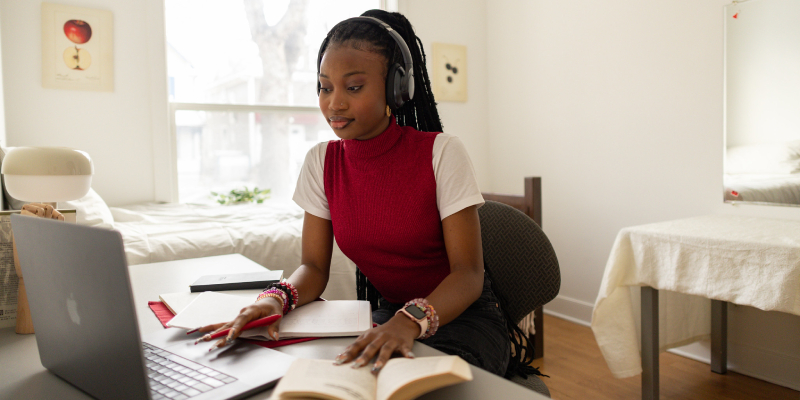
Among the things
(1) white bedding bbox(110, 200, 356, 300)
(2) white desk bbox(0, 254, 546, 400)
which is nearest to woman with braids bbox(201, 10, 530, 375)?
(2) white desk bbox(0, 254, 546, 400)

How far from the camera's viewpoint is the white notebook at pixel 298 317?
766 mm

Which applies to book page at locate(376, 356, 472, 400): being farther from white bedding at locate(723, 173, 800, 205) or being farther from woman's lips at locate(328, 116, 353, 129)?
white bedding at locate(723, 173, 800, 205)

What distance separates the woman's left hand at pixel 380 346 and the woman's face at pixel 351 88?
48 centimetres

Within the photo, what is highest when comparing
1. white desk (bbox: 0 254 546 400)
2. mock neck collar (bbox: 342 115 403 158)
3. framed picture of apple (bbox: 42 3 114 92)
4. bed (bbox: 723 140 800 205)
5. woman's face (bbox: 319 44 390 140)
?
framed picture of apple (bbox: 42 3 114 92)

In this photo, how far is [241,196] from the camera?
→ 3.19 meters

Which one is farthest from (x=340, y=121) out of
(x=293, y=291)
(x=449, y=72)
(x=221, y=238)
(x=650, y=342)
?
(x=449, y=72)

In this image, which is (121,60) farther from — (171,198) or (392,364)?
(392,364)

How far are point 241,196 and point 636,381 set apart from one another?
2.40 metres

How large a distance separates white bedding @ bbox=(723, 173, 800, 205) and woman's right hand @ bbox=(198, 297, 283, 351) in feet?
7.16

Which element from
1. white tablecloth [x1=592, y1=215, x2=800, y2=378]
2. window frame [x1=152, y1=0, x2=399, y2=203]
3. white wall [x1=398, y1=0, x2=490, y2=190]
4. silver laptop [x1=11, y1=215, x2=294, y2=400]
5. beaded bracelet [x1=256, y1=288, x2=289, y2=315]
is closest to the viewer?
silver laptop [x1=11, y1=215, x2=294, y2=400]

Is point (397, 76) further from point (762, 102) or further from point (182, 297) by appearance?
point (762, 102)

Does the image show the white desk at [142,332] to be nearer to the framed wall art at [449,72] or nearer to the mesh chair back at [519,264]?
the mesh chair back at [519,264]

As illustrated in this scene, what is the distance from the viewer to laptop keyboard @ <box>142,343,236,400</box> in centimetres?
59

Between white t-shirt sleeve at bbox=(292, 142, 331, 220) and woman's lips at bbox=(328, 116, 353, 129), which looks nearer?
woman's lips at bbox=(328, 116, 353, 129)
